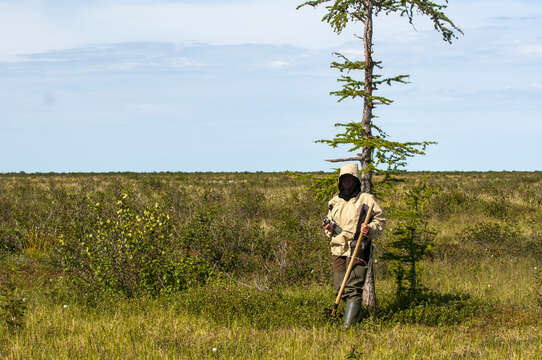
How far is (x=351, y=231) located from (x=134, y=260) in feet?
13.1

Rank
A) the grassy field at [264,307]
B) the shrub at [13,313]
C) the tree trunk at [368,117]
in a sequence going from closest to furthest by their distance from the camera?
the grassy field at [264,307], the shrub at [13,313], the tree trunk at [368,117]

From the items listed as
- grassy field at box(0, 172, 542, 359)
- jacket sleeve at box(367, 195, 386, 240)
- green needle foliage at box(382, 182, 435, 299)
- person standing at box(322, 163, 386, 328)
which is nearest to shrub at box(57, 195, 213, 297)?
grassy field at box(0, 172, 542, 359)

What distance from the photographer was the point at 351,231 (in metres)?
7.23

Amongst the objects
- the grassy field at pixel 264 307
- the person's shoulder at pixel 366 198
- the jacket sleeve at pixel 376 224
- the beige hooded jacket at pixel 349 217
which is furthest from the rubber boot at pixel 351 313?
the person's shoulder at pixel 366 198

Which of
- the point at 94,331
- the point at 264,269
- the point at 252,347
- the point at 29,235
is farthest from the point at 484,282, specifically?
the point at 29,235

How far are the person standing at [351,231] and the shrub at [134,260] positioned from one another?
10.1ft

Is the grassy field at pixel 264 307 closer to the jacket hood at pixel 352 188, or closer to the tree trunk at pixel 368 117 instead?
the tree trunk at pixel 368 117

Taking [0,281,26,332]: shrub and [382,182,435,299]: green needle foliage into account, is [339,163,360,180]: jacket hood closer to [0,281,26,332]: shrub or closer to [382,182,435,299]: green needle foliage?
[382,182,435,299]: green needle foliage

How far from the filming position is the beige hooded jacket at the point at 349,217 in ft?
23.4

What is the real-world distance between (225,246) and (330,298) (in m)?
3.56

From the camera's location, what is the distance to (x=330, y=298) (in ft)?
28.3

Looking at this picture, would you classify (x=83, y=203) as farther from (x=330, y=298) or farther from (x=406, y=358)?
(x=406, y=358)

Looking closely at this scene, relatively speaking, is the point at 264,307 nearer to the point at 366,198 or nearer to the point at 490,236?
the point at 366,198

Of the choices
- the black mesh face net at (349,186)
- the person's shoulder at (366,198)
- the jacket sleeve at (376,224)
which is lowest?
the jacket sleeve at (376,224)
